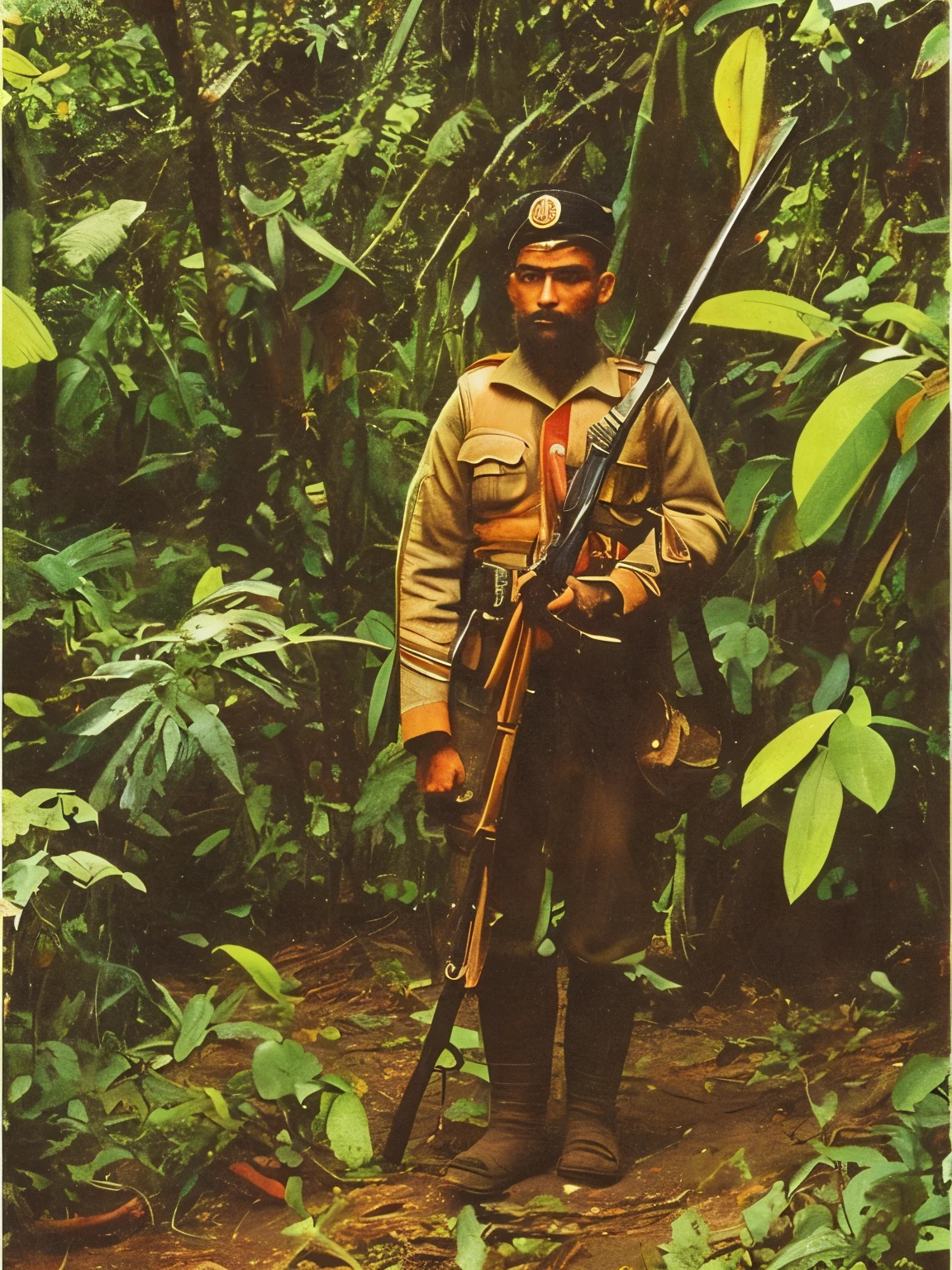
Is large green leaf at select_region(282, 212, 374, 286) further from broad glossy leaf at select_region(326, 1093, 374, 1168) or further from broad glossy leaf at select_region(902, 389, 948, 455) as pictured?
broad glossy leaf at select_region(326, 1093, 374, 1168)

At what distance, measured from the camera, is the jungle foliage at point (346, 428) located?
2.00 meters

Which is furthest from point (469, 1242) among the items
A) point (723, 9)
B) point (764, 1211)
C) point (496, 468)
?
point (723, 9)

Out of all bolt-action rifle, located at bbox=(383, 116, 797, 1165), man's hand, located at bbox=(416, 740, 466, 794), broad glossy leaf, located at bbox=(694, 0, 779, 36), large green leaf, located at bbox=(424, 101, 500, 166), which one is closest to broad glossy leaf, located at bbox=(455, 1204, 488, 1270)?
bolt-action rifle, located at bbox=(383, 116, 797, 1165)

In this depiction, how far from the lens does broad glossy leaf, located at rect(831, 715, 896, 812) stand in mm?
2021

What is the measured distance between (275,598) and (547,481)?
503 mm

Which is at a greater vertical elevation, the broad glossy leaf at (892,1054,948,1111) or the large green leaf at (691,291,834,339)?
the large green leaf at (691,291,834,339)

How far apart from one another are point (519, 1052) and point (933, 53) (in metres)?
1.81

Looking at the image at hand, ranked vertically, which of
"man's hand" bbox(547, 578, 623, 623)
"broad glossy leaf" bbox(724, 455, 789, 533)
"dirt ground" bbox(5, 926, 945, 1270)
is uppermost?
"broad glossy leaf" bbox(724, 455, 789, 533)

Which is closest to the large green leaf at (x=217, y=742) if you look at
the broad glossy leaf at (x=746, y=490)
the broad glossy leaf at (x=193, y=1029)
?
the broad glossy leaf at (x=193, y=1029)

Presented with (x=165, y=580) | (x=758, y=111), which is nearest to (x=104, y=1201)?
(x=165, y=580)

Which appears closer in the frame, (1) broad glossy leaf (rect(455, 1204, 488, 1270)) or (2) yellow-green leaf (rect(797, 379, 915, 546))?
(1) broad glossy leaf (rect(455, 1204, 488, 1270))

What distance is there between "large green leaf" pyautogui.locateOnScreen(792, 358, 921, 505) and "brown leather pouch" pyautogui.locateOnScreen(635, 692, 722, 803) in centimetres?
40

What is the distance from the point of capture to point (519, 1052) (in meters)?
1.97

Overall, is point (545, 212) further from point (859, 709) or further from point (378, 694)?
point (859, 709)
